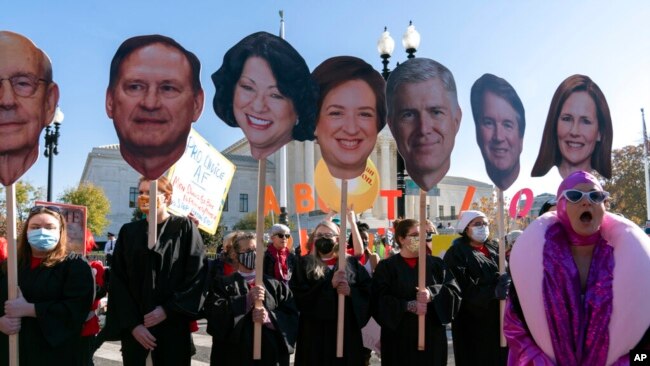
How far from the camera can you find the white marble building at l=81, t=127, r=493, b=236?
56.2 metres

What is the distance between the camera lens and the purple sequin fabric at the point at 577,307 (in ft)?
10.9

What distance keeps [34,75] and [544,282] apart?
166 inches

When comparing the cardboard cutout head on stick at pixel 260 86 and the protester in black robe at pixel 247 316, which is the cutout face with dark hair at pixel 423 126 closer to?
the cardboard cutout head on stick at pixel 260 86

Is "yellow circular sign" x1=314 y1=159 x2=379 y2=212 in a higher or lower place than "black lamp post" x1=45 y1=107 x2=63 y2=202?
lower

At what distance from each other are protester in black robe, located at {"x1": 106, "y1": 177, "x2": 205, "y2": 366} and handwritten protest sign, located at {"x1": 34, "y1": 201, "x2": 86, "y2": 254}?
11.4 feet

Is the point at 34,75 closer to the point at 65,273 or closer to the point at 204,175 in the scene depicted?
the point at 65,273

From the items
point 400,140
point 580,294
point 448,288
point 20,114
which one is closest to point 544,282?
point 580,294

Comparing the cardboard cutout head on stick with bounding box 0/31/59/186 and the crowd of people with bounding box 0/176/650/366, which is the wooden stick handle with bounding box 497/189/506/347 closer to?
the crowd of people with bounding box 0/176/650/366

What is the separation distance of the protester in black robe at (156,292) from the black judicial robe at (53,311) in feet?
0.80

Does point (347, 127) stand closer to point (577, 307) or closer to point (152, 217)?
point (152, 217)

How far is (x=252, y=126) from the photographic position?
17.7ft

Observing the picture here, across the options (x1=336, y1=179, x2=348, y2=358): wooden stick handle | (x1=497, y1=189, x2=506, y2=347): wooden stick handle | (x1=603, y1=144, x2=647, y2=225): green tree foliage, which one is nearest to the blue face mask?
(x1=336, y1=179, x2=348, y2=358): wooden stick handle

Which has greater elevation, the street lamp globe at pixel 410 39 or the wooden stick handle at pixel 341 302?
the street lamp globe at pixel 410 39

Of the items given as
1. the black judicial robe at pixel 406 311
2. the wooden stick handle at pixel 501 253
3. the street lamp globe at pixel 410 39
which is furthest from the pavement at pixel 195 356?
the street lamp globe at pixel 410 39
